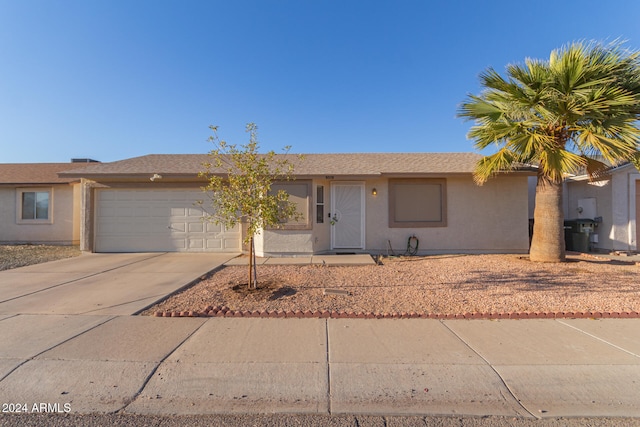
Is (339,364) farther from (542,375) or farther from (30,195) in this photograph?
(30,195)

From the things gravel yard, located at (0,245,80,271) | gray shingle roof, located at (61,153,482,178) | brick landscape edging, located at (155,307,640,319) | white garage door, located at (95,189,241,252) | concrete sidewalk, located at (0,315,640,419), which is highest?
gray shingle roof, located at (61,153,482,178)

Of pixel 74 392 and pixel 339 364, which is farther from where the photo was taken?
pixel 339 364

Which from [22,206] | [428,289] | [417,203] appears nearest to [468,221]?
[417,203]

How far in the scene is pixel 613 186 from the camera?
12.0 meters

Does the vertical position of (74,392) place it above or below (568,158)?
below

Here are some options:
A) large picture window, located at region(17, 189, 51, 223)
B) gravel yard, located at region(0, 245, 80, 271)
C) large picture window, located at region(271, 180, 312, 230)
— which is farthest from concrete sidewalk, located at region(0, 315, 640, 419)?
large picture window, located at region(17, 189, 51, 223)

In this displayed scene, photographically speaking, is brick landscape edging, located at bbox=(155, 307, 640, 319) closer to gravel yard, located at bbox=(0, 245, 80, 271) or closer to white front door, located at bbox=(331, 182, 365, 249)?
white front door, located at bbox=(331, 182, 365, 249)

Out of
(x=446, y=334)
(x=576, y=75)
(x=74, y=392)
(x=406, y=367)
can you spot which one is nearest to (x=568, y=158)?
(x=576, y=75)

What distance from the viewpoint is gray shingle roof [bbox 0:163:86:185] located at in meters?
14.5

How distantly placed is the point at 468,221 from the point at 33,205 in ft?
59.0

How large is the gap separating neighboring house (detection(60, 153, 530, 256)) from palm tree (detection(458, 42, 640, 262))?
194cm

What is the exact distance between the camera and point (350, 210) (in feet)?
39.0

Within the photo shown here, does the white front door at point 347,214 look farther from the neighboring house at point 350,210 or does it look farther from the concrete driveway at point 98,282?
the concrete driveway at point 98,282

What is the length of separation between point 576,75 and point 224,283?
961 centimetres
